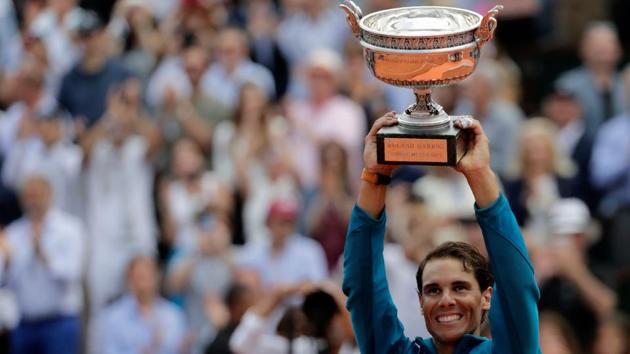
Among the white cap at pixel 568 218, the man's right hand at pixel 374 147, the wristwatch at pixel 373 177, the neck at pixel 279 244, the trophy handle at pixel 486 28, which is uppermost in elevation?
the trophy handle at pixel 486 28

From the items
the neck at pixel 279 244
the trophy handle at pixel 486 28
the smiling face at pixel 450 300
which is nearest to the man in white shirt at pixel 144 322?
the neck at pixel 279 244

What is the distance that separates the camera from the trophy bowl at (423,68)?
4777 millimetres

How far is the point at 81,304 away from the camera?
11.2m

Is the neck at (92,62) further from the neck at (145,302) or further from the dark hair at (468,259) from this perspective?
the dark hair at (468,259)

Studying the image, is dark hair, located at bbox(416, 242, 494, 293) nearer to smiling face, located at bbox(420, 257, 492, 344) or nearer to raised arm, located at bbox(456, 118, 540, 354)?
smiling face, located at bbox(420, 257, 492, 344)

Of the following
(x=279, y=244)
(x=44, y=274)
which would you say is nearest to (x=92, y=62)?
(x=44, y=274)

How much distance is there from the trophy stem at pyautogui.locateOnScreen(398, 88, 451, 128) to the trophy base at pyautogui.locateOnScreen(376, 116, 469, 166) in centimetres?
2

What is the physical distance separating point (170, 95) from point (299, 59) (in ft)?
5.01

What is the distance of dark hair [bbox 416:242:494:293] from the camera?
16.3ft

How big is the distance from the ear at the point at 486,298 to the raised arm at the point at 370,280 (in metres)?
0.26

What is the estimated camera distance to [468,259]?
4.98 metres

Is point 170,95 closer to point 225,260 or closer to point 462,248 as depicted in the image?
point 225,260

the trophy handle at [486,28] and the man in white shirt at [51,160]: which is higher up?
the trophy handle at [486,28]

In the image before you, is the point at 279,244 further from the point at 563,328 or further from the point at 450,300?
the point at 450,300
